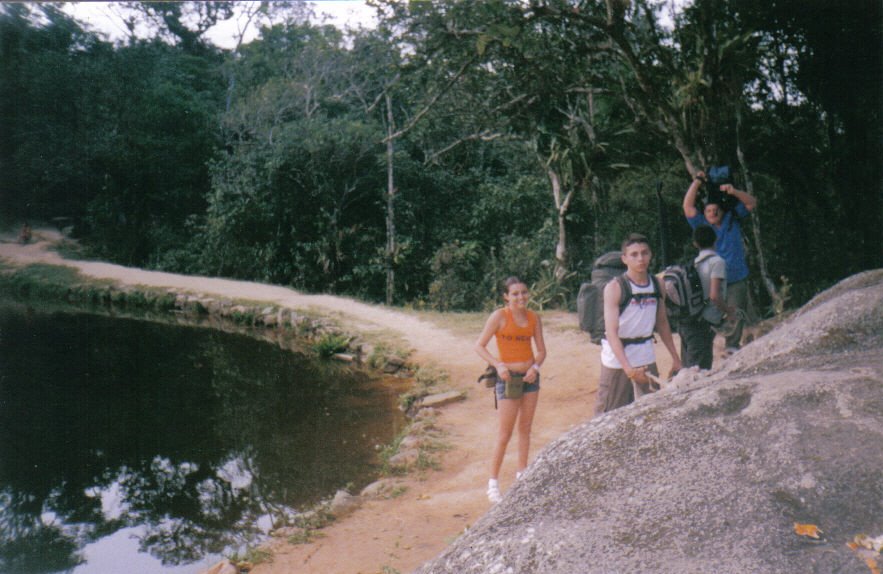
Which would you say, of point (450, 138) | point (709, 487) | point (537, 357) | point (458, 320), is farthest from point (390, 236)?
point (709, 487)

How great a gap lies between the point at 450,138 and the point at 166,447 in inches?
399

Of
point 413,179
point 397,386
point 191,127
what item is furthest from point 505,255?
point 191,127

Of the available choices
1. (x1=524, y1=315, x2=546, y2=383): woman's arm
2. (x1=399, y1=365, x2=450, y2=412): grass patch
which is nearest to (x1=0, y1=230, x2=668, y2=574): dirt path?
(x1=399, y1=365, x2=450, y2=412): grass patch

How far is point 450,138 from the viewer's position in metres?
16.1

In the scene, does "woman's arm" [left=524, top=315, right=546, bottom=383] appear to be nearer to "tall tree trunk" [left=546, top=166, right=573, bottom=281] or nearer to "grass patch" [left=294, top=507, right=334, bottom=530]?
"grass patch" [left=294, top=507, right=334, bottom=530]

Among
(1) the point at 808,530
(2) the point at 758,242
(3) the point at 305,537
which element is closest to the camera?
(1) the point at 808,530

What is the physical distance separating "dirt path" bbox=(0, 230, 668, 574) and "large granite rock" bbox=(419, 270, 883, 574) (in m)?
2.27

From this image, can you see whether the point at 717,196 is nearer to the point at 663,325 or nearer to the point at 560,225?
the point at 663,325

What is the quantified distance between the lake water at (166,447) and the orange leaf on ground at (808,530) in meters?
4.49

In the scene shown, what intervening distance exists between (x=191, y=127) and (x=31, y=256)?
5.68 metres

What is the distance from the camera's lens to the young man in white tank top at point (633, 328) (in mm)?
4008

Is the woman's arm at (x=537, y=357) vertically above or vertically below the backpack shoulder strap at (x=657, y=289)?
below

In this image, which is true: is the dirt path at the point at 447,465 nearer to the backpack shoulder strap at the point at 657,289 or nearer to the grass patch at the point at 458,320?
the grass patch at the point at 458,320

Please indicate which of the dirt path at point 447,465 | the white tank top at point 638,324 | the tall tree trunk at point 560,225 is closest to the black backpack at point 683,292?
the white tank top at point 638,324
